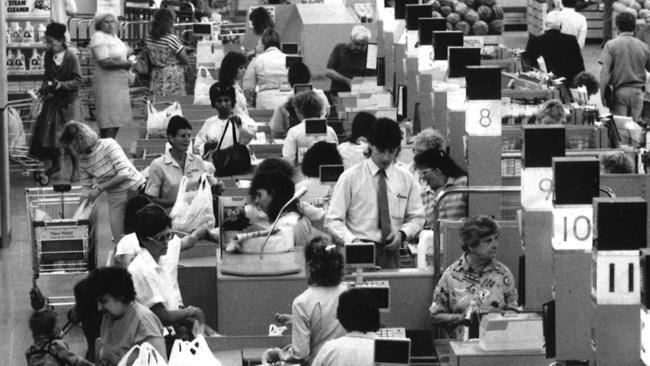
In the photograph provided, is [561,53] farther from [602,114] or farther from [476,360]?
[476,360]

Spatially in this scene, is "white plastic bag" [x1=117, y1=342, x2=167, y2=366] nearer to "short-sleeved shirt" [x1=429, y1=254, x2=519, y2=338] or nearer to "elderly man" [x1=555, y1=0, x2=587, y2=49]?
"short-sleeved shirt" [x1=429, y1=254, x2=519, y2=338]

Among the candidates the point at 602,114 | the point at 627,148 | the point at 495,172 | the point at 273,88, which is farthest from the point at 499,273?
the point at 273,88

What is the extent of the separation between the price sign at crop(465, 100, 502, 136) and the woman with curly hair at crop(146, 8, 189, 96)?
7.21 meters

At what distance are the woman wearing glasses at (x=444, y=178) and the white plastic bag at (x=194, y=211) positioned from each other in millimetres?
1288

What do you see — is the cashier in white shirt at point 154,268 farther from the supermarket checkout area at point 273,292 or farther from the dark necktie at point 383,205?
the dark necktie at point 383,205

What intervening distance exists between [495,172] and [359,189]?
824 mm

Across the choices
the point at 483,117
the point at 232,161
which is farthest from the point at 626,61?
the point at 483,117

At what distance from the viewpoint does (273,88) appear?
14852mm

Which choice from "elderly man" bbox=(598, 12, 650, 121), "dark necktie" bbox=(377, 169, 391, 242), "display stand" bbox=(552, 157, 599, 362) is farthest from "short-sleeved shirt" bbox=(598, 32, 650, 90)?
"display stand" bbox=(552, 157, 599, 362)

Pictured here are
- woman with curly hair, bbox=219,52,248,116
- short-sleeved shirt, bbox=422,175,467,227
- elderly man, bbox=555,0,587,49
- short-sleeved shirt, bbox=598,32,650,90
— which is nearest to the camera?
short-sleeved shirt, bbox=422,175,467,227

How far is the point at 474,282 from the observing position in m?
8.18

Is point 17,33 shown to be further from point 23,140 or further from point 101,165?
point 101,165

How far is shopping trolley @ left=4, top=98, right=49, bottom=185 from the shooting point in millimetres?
15594

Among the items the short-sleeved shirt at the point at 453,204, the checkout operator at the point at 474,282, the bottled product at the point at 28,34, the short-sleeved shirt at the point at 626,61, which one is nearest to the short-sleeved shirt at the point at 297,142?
the short-sleeved shirt at the point at 453,204
